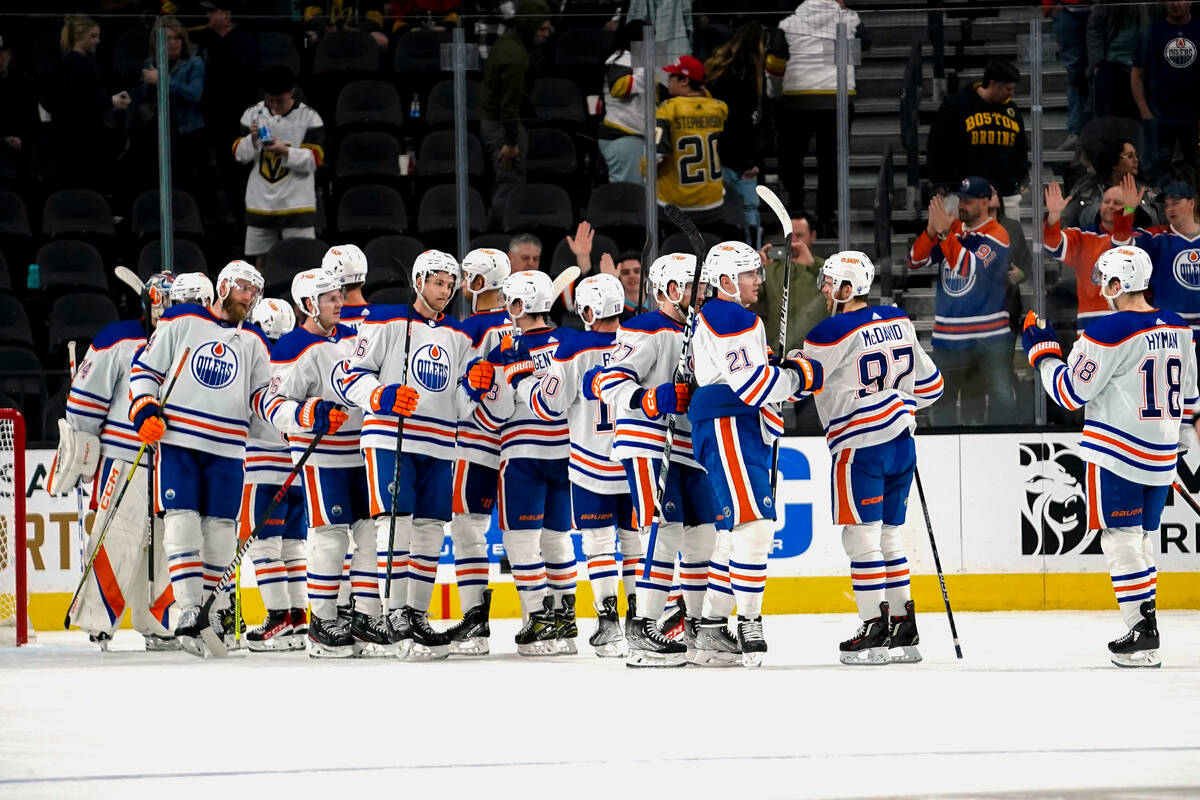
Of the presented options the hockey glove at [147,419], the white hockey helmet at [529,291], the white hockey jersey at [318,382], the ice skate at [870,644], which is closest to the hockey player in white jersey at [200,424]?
the hockey glove at [147,419]

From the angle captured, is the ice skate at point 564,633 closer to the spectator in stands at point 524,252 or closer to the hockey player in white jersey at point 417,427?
the hockey player in white jersey at point 417,427

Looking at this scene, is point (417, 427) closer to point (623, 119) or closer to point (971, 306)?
point (623, 119)

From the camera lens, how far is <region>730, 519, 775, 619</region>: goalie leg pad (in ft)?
21.0

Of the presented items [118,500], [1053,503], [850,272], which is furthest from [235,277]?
[1053,503]

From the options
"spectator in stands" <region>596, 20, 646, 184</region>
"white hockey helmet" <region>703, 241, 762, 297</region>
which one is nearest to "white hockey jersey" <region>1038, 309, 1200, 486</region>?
"white hockey helmet" <region>703, 241, 762, 297</region>

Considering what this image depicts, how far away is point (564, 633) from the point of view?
720cm

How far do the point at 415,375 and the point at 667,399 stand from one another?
1.14 metres

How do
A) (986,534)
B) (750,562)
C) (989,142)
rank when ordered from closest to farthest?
(750,562), (986,534), (989,142)

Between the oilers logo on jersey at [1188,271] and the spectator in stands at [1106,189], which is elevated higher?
the spectator in stands at [1106,189]

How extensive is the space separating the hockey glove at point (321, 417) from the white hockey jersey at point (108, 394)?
1.06m

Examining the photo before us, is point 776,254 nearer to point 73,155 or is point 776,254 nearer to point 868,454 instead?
point 868,454

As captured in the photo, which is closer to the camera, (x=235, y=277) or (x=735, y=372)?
(x=735, y=372)

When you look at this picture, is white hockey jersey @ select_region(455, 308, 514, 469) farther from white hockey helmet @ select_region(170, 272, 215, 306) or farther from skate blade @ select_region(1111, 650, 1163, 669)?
skate blade @ select_region(1111, 650, 1163, 669)

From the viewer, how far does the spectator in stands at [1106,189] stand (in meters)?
9.25
